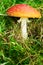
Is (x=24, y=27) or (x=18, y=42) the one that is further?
(x=24, y=27)

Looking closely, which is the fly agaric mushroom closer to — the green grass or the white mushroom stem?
the white mushroom stem

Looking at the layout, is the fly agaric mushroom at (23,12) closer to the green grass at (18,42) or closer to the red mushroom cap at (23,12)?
the red mushroom cap at (23,12)

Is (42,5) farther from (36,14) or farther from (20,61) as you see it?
(20,61)


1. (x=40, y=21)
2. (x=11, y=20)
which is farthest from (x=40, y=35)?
(x=11, y=20)

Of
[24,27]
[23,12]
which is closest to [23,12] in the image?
[23,12]

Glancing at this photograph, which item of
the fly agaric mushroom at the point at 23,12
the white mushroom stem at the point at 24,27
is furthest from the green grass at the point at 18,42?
the fly agaric mushroom at the point at 23,12

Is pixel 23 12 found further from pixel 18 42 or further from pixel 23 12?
pixel 18 42

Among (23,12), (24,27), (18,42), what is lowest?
(18,42)

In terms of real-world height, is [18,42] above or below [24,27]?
below

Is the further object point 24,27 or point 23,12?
point 24,27

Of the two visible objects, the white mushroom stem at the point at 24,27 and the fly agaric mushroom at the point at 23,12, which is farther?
the white mushroom stem at the point at 24,27
